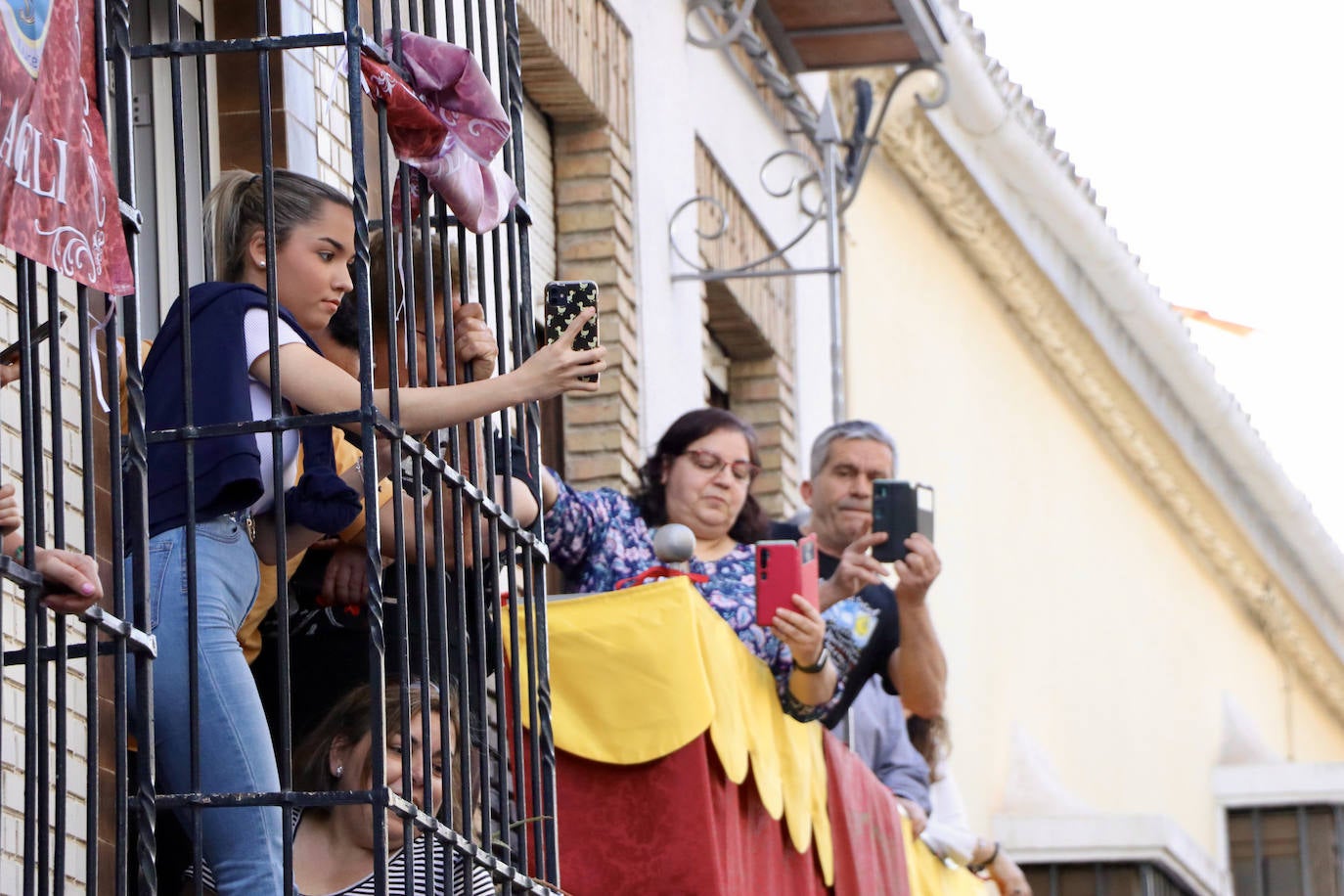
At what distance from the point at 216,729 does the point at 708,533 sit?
2.74 metres

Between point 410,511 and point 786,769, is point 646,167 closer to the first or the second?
point 786,769

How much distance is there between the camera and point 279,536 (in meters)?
4.50

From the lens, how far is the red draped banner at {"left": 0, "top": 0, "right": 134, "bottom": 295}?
3.92 m

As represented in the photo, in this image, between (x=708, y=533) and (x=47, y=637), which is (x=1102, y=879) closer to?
(x=708, y=533)

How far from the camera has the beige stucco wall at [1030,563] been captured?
14.1 m

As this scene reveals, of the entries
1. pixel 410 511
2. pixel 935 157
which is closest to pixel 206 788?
pixel 410 511

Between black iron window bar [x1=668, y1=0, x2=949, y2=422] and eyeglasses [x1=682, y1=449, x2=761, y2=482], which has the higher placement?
black iron window bar [x1=668, y1=0, x2=949, y2=422]

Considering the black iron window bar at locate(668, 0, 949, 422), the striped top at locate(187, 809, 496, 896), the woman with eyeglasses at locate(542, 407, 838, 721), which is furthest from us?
the black iron window bar at locate(668, 0, 949, 422)

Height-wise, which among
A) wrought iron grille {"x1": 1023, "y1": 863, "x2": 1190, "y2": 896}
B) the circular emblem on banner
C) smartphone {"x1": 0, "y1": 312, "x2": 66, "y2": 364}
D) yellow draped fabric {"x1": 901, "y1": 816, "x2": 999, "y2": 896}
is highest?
the circular emblem on banner

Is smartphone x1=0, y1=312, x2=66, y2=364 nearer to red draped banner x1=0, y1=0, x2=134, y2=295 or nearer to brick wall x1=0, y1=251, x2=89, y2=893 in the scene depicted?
red draped banner x1=0, y1=0, x2=134, y2=295

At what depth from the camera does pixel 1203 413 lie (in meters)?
18.6

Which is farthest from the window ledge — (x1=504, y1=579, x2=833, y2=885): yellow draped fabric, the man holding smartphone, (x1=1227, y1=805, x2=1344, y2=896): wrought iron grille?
(x1=504, y1=579, x2=833, y2=885): yellow draped fabric

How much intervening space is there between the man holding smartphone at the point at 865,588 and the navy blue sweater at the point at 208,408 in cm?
272

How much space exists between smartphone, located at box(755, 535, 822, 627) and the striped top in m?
1.53
